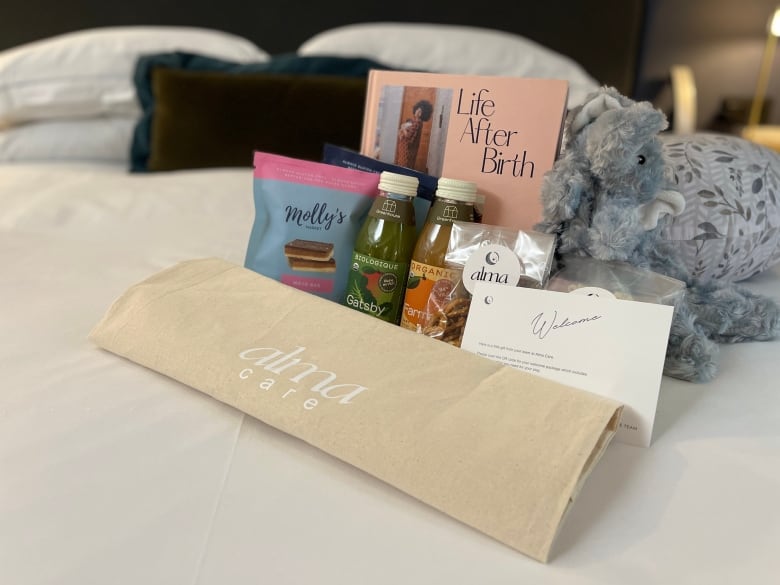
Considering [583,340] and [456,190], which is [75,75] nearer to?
[456,190]

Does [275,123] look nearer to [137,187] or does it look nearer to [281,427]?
[137,187]

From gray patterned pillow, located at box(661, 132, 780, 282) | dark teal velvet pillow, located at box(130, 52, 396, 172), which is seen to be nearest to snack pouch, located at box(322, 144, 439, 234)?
gray patterned pillow, located at box(661, 132, 780, 282)

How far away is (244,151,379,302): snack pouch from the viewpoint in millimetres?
804

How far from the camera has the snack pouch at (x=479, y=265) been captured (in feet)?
2.23

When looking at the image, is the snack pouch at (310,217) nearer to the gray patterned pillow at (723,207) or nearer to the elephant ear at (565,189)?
the elephant ear at (565,189)

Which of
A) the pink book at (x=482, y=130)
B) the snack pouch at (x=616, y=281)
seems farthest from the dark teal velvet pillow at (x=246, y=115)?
the snack pouch at (x=616, y=281)

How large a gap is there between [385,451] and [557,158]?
1.46 feet

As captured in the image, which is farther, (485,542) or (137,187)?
(137,187)

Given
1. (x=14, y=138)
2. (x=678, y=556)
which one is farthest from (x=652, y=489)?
(x=14, y=138)

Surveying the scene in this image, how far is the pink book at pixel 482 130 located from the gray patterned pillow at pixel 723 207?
8.6 inches

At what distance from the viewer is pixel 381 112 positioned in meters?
0.88

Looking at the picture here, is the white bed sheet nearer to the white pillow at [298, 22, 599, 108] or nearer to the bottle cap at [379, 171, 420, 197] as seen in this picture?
the bottle cap at [379, 171, 420, 197]

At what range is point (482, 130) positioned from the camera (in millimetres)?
794

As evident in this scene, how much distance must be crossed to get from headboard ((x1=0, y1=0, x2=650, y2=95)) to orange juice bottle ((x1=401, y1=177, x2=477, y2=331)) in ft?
5.35
